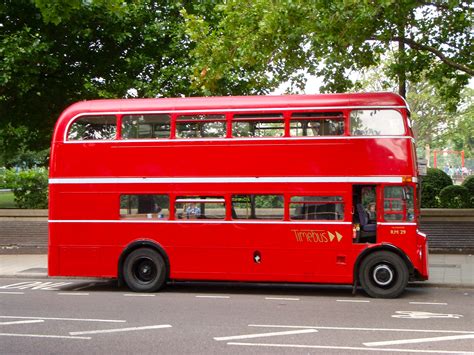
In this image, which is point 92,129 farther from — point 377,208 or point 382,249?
point 382,249

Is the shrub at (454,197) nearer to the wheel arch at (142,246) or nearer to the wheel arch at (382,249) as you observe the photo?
the wheel arch at (382,249)

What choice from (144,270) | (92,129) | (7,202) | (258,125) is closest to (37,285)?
(144,270)

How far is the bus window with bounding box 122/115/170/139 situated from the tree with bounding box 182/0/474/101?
375cm

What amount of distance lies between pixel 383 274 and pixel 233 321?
4026 mm

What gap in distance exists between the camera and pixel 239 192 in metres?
13.5

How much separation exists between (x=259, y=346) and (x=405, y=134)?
609cm

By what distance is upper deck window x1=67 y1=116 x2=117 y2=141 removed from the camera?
45.8 ft

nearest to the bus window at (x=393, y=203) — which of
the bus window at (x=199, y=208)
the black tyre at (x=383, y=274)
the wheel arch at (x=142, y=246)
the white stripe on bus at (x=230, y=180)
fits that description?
the white stripe on bus at (x=230, y=180)

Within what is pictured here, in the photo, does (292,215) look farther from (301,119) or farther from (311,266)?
(301,119)

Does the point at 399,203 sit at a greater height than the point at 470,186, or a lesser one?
lesser

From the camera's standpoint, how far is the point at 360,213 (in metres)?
13.1

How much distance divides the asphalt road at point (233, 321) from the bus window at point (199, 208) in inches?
62.9

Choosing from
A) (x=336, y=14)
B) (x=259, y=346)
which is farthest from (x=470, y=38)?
(x=259, y=346)

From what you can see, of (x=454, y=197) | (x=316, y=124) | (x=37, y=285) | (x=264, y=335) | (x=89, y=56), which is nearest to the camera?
(x=264, y=335)
